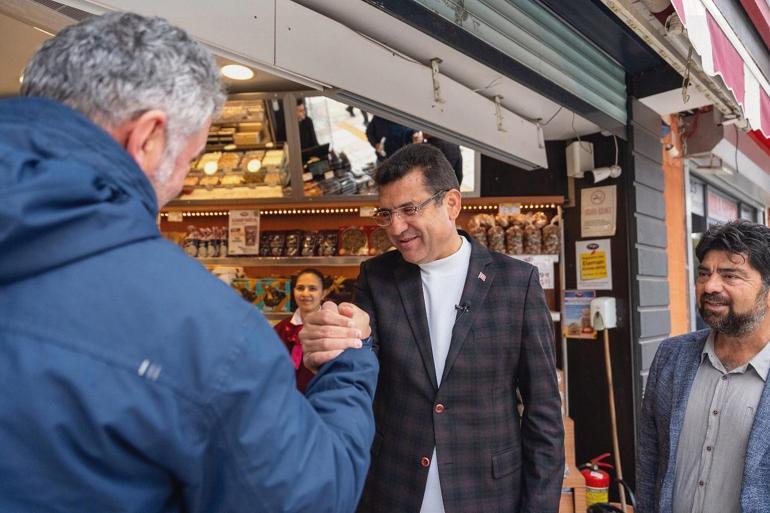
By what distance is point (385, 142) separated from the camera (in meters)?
3.99

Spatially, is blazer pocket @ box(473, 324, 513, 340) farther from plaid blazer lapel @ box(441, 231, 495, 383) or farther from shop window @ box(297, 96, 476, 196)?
shop window @ box(297, 96, 476, 196)

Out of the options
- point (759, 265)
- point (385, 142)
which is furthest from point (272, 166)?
point (759, 265)

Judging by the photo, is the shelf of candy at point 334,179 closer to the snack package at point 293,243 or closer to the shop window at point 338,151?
the shop window at point 338,151

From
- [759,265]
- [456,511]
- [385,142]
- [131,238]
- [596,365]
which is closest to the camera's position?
[131,238]

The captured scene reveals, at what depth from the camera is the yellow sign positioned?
4207 mm

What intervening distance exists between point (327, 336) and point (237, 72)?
2.92 metres

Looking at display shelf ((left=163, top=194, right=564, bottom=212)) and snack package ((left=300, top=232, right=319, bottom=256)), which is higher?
display shelf ((left=163, top=194, right=564, bottom=212))

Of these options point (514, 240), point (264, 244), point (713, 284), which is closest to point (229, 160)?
point (264, 244)

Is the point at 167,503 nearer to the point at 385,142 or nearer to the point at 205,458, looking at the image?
the point at 205,458

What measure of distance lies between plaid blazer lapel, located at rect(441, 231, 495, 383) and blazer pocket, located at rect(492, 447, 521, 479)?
A: 0.31 metres

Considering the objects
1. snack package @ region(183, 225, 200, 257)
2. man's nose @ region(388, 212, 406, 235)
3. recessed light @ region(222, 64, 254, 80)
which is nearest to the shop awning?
man's nose @ region(388, 212, 406, 235)

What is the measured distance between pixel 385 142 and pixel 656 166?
2.39 meters

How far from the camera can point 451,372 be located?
1784 mm

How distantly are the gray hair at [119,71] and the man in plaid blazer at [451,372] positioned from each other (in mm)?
1146
